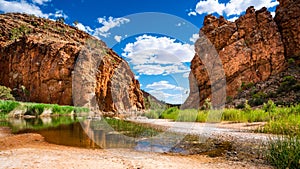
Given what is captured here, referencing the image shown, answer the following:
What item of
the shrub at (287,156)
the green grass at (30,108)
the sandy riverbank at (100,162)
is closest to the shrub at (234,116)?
the sandy riverbank at (100,162)

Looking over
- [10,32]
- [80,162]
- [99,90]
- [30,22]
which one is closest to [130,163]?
[80,162]

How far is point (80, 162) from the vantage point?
517 cm

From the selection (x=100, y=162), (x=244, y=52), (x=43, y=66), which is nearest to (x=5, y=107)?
(x=100, y=162)

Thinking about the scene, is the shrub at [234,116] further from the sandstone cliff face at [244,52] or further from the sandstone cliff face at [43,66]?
the sandstone cliff face at [43,66]

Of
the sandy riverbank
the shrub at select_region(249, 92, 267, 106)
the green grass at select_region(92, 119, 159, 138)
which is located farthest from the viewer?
the shrub at select_region(249, 92, 267, 106)

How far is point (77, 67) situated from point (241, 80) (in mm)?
36878

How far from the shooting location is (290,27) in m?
43.3

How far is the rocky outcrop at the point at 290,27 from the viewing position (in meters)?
42.2

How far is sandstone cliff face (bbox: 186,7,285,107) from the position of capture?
4338 centimetres

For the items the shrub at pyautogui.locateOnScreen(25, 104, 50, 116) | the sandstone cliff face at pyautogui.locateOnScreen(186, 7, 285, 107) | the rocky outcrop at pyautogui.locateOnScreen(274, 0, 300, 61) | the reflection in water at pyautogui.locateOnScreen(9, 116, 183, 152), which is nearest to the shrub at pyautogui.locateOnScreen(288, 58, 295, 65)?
the rocky outcrop at pyautogui.locateOnScreen(274, 0, 300, 61)

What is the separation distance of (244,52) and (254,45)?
2.27 metres

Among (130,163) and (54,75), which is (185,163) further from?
(54,75)

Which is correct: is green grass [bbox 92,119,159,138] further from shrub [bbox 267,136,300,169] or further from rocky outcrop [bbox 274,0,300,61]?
rocky outcrop [bbox 274,0,300,61]

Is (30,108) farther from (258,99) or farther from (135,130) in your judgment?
(258,99)
